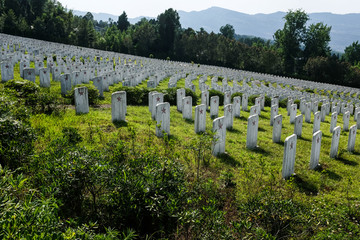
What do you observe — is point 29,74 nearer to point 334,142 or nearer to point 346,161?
point 334,142

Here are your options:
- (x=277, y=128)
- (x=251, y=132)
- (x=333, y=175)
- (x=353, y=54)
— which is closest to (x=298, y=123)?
(x=277, y=128)

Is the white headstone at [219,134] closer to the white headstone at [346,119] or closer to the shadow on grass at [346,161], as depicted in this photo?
the shadow on grass at [346,161]

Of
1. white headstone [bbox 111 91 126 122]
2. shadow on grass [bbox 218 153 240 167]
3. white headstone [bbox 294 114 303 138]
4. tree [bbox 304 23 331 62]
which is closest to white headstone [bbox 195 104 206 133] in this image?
shadow on grass [bbox 218 153 240 167]

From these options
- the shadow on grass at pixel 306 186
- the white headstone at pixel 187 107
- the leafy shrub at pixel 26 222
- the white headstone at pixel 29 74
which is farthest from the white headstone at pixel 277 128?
the white headstone at pixel 29 74

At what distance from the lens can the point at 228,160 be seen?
8.42 metres

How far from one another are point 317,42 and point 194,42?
1336 inches

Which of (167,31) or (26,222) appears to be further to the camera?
(167,31)

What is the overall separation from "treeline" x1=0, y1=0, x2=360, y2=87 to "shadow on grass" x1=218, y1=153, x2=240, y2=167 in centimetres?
4718

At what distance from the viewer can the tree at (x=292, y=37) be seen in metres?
76.2

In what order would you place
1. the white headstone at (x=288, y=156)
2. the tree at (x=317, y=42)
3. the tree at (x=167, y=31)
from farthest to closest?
the tree at (x=317, y=42) → the tree at (x=167, y=31) → the white headstone at (x=288, y=156)

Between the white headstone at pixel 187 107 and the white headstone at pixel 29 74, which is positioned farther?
the white headstone at pixel 29 74

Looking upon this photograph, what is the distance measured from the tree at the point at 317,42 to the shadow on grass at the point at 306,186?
76.3m

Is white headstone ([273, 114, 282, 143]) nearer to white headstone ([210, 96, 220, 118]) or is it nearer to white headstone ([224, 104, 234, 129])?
white headstone ([224, 104, 234, 129])

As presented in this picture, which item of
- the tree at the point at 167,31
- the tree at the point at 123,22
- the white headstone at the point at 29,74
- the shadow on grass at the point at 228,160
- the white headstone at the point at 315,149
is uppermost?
the tree at the point at 123,22
